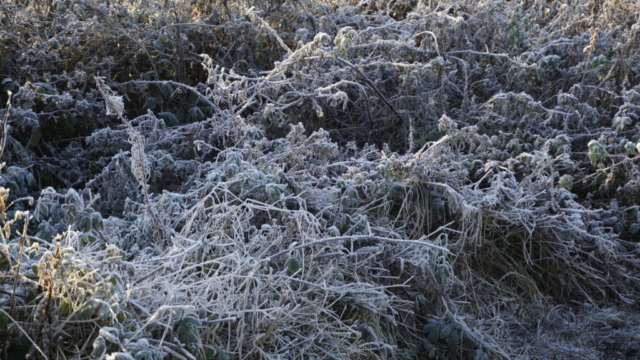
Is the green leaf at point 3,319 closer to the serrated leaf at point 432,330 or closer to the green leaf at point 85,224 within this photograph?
the green leaf at point 85,224

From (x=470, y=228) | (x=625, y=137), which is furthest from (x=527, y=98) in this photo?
(x=470, y=228)

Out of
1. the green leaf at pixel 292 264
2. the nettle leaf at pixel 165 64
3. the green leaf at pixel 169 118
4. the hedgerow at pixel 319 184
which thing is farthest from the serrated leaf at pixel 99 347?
the nettle leaf at pixel 165 64

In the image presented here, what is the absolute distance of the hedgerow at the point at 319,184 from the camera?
116 inches

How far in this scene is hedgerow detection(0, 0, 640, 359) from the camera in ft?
9.65

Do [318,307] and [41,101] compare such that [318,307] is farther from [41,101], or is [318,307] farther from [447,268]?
[41,101]

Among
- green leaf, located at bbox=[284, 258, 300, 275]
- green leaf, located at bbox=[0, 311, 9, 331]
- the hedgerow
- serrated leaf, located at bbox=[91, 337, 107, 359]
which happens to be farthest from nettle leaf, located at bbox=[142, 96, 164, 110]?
serrated leaf, located at bbox=[91, 337, 107, 359]

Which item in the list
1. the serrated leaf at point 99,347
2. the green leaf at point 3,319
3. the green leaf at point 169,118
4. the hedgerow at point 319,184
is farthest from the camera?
the green leaf at point 169,118

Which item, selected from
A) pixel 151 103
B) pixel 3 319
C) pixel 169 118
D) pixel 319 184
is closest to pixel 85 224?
pixel 3 319

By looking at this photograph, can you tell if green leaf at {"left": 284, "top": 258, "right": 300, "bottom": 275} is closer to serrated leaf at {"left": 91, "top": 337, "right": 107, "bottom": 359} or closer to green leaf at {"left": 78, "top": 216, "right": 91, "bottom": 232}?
green leaf at {"left": 78, "top": 216, "right": 91, "bottom": 232}

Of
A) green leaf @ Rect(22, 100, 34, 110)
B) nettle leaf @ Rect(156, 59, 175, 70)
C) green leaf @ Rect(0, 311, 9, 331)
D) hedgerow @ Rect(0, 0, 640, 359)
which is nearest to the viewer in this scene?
green leaf @ Rect(0, 311, 9, 331)

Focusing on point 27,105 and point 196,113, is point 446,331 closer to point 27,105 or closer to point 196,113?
point 196,113

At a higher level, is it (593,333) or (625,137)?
(625,137)

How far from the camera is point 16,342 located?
2.59 meters

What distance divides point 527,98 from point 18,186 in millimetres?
2984
